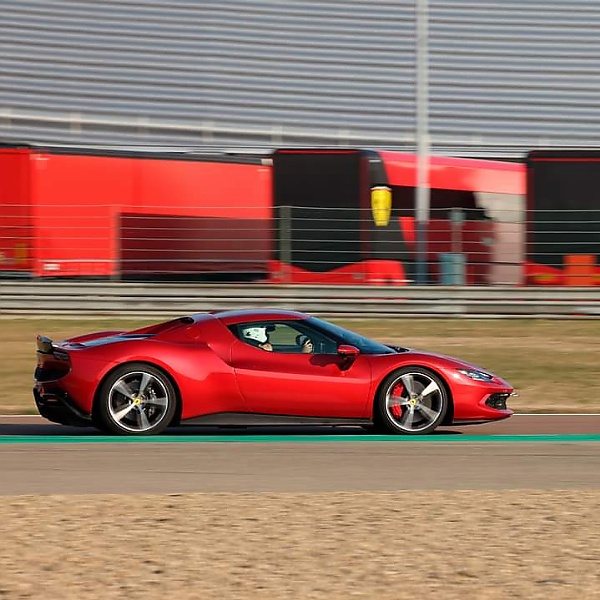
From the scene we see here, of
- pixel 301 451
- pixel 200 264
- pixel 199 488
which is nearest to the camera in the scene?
pixel 199 488

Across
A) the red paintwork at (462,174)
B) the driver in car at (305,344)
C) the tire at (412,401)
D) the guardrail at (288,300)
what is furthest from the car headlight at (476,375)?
the red paintwork at (462,174)

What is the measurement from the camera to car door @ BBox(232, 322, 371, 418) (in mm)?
10367

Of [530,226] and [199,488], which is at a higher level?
[530,226]

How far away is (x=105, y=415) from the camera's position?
10266 millimetres

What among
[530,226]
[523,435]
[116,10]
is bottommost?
[523,435]

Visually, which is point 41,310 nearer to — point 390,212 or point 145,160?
point 145,160

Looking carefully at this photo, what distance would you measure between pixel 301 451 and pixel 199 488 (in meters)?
1.95

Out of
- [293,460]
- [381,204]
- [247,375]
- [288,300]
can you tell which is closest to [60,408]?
[247,375]

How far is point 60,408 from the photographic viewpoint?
10320mm

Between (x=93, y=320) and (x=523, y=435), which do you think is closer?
(x=523, y=435)

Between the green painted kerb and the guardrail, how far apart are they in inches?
434

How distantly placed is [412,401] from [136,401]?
224 centimetres

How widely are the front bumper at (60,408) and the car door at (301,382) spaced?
1.29 metres

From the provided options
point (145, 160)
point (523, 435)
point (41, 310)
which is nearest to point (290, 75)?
point (145, 160)
